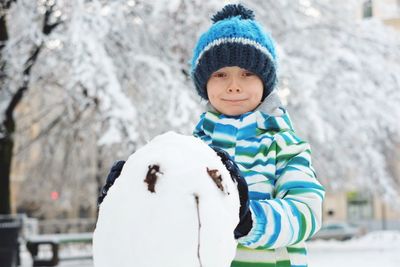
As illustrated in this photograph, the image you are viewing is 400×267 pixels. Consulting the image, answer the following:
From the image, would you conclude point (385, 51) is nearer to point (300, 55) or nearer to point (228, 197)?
point (300, 55)

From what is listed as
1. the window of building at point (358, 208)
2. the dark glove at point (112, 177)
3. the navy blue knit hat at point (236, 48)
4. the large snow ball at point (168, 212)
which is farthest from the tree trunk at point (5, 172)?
the window of building at point (358, 208)

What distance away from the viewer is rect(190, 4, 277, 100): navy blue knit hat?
178cm

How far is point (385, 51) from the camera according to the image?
403 inches

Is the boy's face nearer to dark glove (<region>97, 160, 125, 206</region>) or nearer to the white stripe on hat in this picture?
the white stripe on hat

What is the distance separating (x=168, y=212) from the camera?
1109mm

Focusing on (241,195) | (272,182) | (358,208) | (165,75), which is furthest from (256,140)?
(358,208)

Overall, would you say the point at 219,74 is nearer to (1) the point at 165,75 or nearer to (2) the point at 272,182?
(2) the point at 272,182

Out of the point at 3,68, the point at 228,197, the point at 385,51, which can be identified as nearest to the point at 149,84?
the point at 3,68

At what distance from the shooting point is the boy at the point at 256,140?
1437 millimetres

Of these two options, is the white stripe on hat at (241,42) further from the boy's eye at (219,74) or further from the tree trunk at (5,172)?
the tree trunk at (5,172)

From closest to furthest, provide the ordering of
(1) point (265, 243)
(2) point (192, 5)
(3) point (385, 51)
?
(1) point (265, 243), (2) point (192, 5), (3) point (385, 51)

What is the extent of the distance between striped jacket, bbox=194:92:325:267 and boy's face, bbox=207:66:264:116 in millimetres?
28

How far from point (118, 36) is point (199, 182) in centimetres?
776

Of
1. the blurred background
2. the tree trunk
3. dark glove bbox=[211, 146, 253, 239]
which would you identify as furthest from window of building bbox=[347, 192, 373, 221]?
dark glove bbox=[211, 146, 253, 239]
